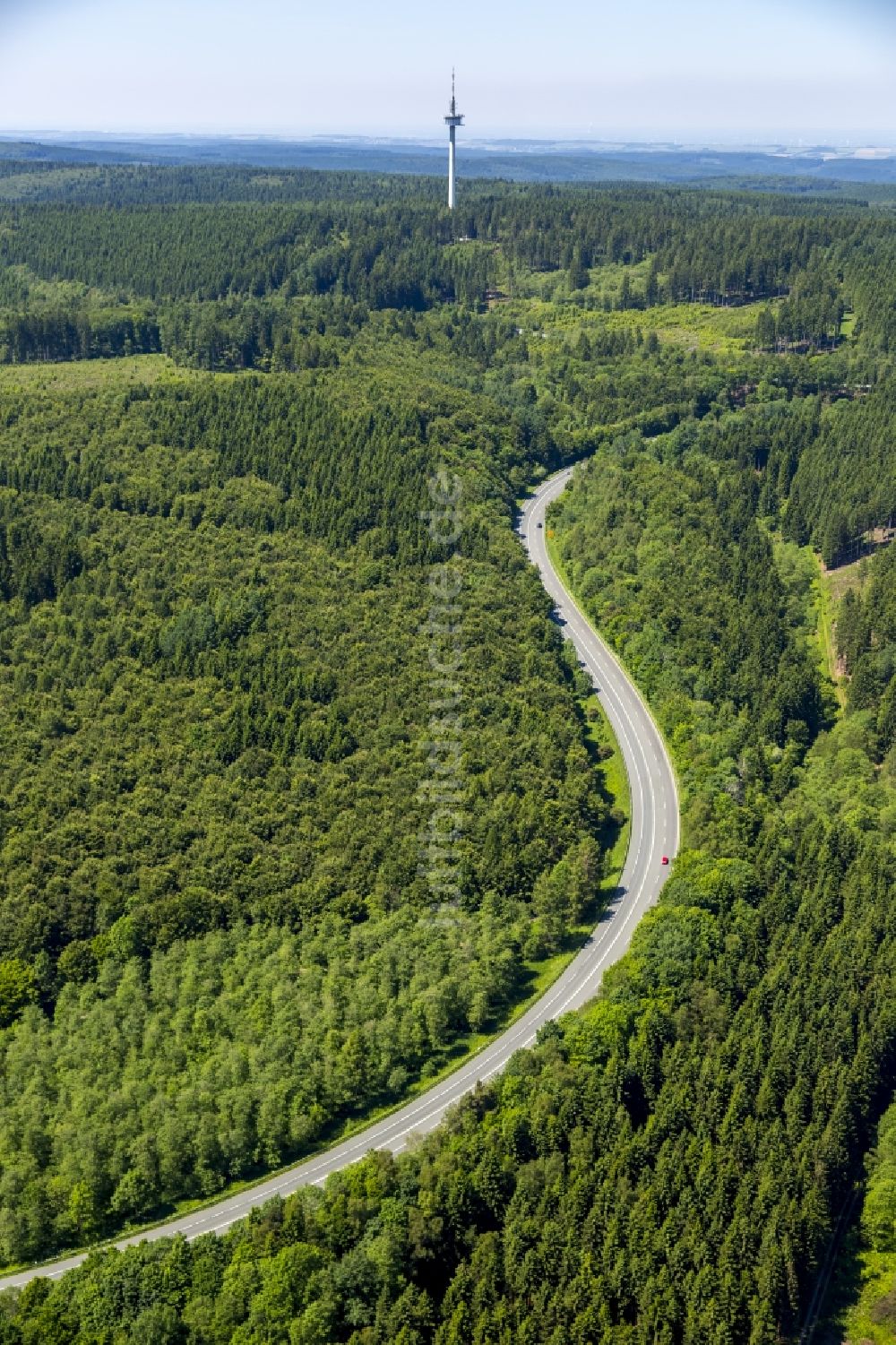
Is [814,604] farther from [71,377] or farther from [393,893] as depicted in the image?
[71,377]

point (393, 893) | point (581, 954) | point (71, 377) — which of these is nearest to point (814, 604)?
point (581, 954)

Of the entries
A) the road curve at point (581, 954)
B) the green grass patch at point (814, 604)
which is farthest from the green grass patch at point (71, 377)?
the green grass patch at point (814, 604)

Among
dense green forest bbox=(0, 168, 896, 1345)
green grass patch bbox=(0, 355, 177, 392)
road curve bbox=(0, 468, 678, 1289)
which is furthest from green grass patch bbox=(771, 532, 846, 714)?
green grass patch bbox=(0, 355, 177, 392)

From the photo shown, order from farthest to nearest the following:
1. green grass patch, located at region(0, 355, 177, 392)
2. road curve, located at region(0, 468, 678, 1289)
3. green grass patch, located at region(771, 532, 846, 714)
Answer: green grass patch, located at region(0, 355, 177, 392), green grass patch, located at region(771, 532, 846, 714), road curve, located at region(0, 468, 678, 1289)

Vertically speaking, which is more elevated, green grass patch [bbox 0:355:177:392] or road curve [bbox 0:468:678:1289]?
green grass patch [bbox 0:355:177:392]

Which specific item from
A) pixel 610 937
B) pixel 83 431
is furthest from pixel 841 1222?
pixel 83 431

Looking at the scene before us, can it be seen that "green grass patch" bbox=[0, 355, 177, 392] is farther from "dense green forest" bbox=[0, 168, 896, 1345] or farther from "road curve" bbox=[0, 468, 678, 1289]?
"road curve" bbox=[0, 468, 678, 1289]

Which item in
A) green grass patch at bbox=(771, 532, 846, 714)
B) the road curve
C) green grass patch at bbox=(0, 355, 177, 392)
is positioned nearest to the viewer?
the road curve
